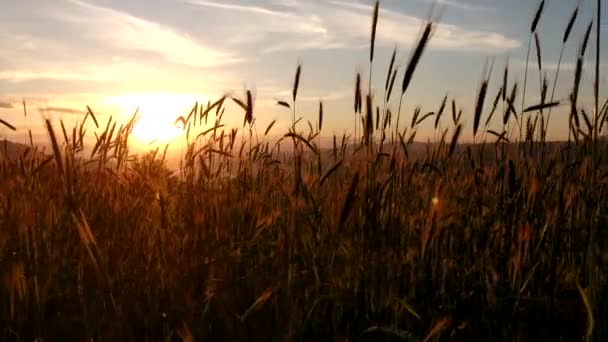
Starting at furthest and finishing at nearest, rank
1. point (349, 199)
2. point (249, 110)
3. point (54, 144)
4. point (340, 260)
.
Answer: point (249, 110) → point (340, 260) → point (349, 199) → point (54, 144)

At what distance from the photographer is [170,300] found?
1947 mm

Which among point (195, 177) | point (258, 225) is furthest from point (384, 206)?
point (195, 177)

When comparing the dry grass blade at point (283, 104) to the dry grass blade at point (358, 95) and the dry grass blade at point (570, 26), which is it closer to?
the dry grass blade at point (358, 95)

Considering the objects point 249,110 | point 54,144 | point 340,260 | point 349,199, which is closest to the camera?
point 54,144

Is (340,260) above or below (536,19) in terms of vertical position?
below

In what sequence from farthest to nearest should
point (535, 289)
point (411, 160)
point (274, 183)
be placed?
point (274, 183) < point (411, 160) < point (535, 289)

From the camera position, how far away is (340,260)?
220 cm

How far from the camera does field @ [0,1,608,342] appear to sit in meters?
1.74

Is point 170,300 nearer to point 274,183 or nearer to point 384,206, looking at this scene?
point 384,206

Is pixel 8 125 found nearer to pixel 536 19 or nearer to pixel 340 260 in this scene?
pixel 340 260

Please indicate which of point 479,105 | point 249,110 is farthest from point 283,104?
point 479,105

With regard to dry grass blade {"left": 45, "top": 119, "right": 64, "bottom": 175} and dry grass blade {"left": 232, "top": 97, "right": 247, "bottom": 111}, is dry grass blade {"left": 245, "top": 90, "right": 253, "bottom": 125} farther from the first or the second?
dry grass blade {"left": 45, "top": 119, "right": 64, "bottom": 175}

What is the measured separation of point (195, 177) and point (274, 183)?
1.61ft

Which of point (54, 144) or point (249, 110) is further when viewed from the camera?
point (249, 110)
